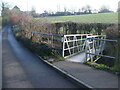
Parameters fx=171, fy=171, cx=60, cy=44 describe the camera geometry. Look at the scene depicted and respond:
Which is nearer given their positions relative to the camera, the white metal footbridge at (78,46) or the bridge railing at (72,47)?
the white metal footbridge at (78,46)

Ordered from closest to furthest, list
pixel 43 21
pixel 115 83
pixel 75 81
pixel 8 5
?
pixel 115 83, pixel 75 81, pixel 43 21, pixel 8 5

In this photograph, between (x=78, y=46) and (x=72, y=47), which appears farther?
(x=78, y=46)

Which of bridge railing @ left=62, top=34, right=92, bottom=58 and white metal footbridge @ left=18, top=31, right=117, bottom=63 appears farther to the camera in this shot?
bridge railing @ left=62, top=34, right=92, bottom=58

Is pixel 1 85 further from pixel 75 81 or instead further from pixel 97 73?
pixel 97 73

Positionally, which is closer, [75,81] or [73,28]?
[75,81]

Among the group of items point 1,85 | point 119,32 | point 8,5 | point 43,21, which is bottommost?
point 1,85

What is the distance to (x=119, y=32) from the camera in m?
8.80

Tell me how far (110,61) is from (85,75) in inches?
142

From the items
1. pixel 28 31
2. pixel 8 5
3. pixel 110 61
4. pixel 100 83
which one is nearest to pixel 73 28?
pixel 28 31

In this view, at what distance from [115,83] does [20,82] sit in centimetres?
320

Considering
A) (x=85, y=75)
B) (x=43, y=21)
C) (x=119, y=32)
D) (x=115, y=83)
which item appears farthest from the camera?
(x=43, y=21)

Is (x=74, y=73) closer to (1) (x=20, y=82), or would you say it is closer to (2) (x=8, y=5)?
(1) (x=20, y=82)

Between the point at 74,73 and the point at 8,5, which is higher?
the point at 8,5

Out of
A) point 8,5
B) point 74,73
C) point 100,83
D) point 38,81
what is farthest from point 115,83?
point 8,5
